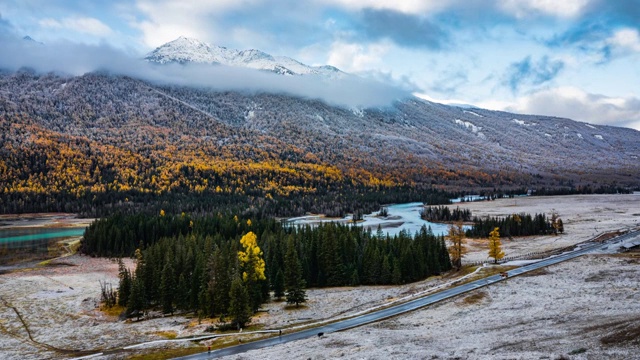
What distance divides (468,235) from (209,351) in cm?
13138

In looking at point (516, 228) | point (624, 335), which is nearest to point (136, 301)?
point (624, 335)

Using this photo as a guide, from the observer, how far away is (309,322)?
66.1m

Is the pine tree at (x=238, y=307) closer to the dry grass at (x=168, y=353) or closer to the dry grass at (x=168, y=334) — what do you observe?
the dry grass at (x=168, y=334)

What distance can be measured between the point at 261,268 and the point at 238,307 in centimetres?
1649

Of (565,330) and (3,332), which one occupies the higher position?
(565,330)

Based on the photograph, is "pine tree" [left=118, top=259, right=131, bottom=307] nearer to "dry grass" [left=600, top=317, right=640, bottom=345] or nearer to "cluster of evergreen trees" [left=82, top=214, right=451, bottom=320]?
"cluster of evergreen trees" [left=82, top=214, right=451, bottom=320]

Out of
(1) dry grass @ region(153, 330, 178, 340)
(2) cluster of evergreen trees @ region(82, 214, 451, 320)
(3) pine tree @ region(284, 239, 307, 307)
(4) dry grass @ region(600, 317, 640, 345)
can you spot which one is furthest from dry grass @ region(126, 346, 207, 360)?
(4) dry grass @ region(600, 317, 640, 345)

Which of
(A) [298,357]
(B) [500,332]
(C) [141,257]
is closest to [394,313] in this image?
(B) [500,332]

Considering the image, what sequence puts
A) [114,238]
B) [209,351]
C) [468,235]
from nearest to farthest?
[209,351]
[114,238]
[468,235]

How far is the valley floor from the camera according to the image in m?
39.4

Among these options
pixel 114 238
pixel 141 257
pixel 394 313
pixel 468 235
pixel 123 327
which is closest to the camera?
pixel 394 313

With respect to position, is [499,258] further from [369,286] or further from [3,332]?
[3,332]

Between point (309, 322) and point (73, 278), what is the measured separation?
226 ft

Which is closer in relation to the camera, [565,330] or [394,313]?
[565,330]
